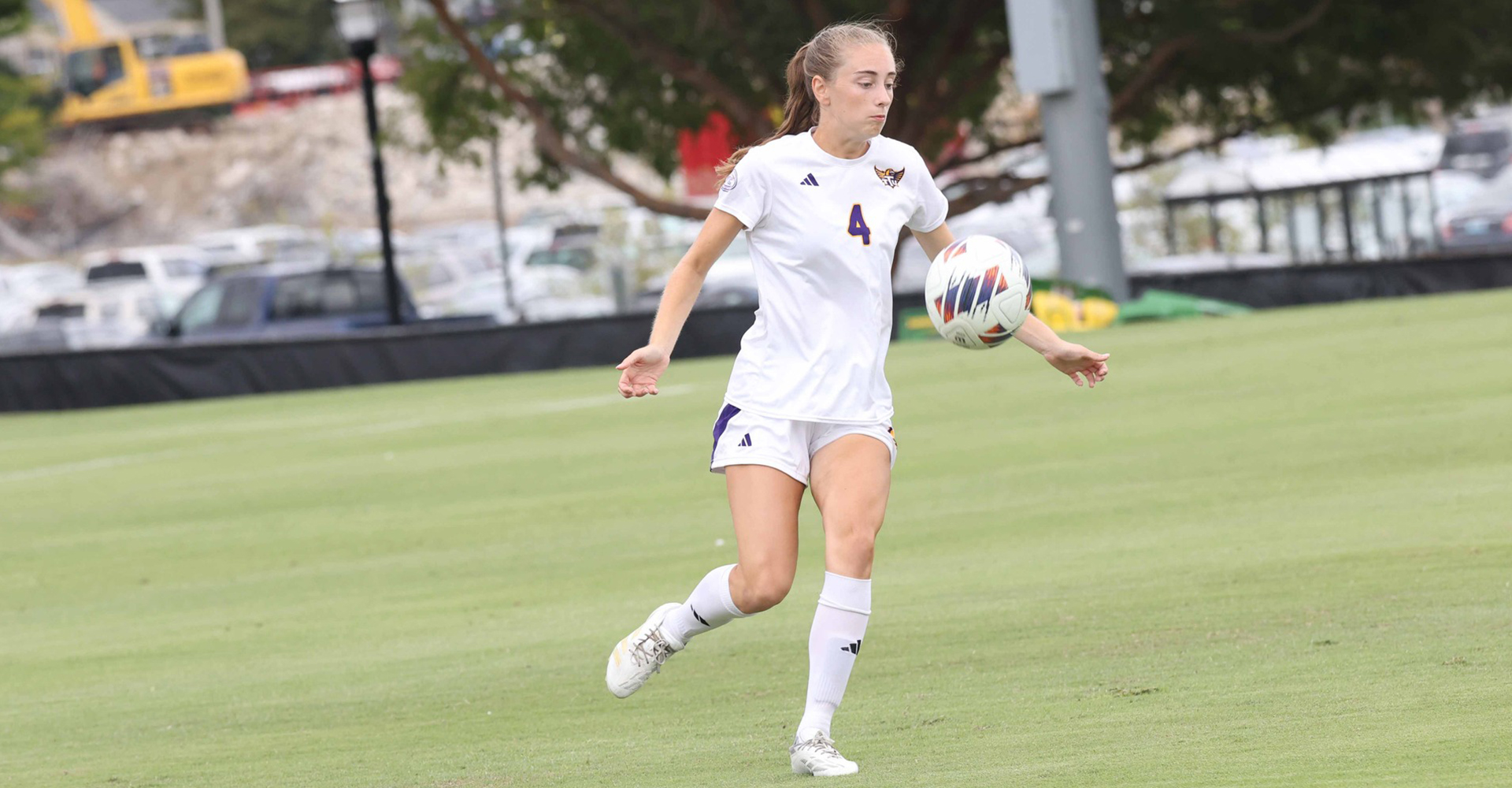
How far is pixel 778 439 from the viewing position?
Answer: 591 centimetres

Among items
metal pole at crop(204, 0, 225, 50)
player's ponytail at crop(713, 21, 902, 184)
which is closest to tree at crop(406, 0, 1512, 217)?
player's ponytail at crop(713, 21, 902, 184)

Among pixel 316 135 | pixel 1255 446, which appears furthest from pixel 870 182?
pixel 316 135

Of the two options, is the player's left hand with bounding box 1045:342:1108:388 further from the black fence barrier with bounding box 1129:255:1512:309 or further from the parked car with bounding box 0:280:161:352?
the parked car with bounding box 0:280:161:352

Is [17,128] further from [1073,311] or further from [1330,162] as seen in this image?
[1073,311]

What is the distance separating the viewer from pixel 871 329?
19.8 ft

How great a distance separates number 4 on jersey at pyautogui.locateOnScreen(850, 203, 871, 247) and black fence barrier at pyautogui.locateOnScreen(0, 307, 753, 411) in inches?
818

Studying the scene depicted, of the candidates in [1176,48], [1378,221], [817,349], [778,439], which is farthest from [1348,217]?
[778,439]

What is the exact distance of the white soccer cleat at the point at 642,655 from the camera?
246 inches

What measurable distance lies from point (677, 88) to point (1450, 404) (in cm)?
2421

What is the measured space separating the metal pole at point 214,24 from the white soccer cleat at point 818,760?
9928 cm

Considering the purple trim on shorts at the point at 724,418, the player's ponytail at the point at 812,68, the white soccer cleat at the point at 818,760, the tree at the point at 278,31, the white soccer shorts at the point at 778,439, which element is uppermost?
the tree at the point at 278,31

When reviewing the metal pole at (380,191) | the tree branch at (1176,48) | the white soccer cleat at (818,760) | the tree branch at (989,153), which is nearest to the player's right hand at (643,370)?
the white soccer cleat at (818,760)

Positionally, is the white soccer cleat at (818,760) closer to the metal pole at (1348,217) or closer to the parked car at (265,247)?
the metal pole at (1348,217)

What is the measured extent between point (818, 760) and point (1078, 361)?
1.49 metres
